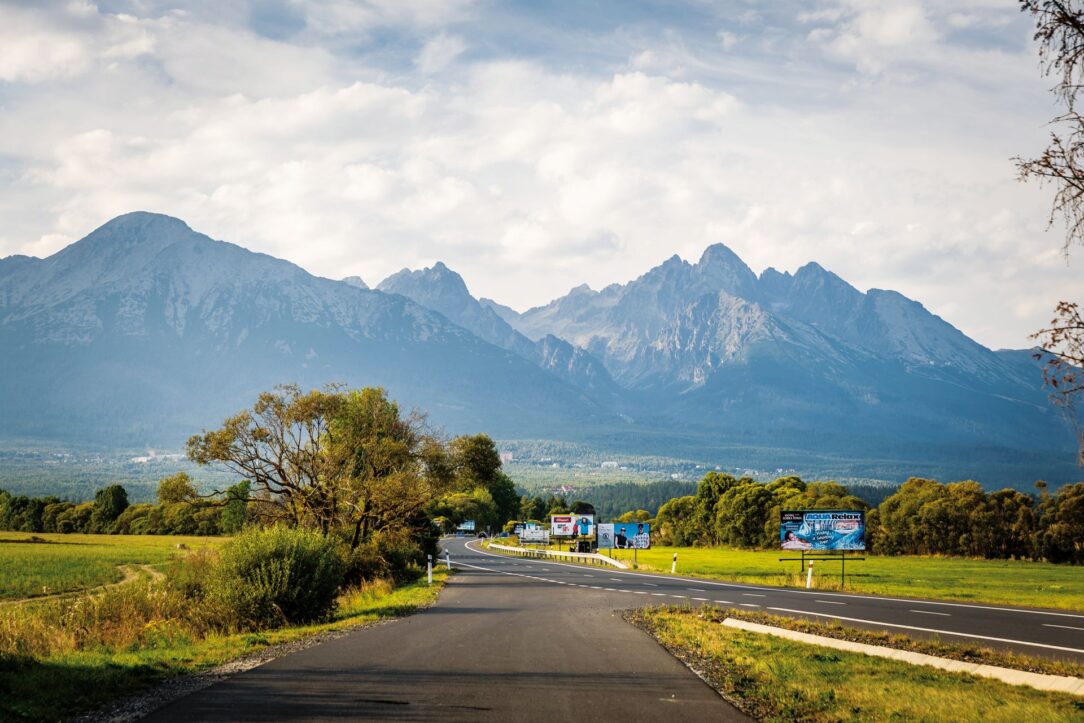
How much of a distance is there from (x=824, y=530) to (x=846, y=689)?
114ft

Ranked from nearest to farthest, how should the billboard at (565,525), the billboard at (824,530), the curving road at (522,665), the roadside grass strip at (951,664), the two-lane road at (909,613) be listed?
the curving road at (522,665)
the roadside grass strip at (951,664)
the two-lane road at (909,613)
the billboard at (824,530)
the billboard at (565,525)

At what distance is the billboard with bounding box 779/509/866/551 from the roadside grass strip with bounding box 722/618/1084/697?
26667mm

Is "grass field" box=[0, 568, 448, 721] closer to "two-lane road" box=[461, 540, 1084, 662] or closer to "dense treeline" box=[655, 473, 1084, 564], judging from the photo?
"two-lane road" box=[461, 540, 1084, 662]

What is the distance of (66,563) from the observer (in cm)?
6706

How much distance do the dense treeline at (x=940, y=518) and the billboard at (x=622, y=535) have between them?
9963mm

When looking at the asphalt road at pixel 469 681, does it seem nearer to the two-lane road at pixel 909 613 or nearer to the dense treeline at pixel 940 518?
the two-lane road at pixel 909 613

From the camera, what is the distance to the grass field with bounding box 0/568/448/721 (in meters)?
11.4

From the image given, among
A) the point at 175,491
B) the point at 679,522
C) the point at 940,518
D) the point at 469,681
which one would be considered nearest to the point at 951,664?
the point at 469,681

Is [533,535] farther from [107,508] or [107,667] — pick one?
[107,667]

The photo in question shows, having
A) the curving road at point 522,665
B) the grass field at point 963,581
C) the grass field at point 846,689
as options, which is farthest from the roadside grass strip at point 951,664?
the grass field at point 963,581

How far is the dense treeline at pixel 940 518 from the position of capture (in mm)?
64062

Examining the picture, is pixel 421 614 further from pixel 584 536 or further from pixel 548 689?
pixel 584 536

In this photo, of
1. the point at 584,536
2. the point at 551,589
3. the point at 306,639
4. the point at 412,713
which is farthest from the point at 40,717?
the point at 584,536

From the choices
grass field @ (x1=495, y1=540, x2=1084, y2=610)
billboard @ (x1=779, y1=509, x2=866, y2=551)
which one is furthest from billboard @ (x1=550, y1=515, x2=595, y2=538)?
billboard @ (x1=779, y1=509, x2=866, y2=551)
